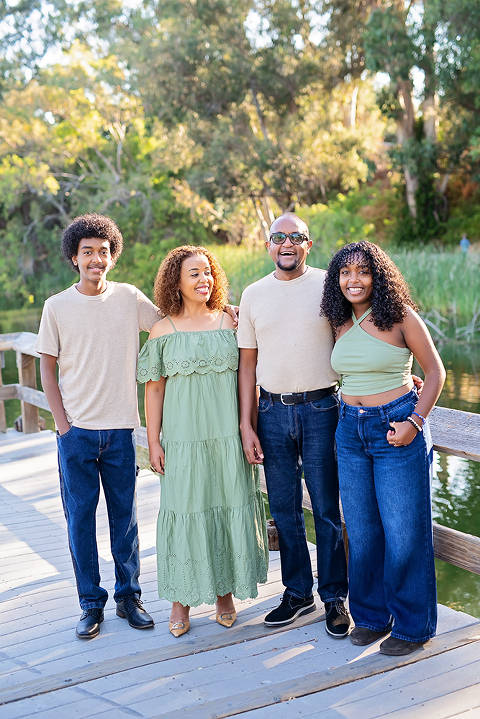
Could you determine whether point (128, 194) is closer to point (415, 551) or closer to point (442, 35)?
point (442, 35)

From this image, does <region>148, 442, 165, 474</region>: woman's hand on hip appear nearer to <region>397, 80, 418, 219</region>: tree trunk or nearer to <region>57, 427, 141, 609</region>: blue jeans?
<region>57, 427, 141, 609</region>: blue jeans

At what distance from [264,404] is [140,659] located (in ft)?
3.44

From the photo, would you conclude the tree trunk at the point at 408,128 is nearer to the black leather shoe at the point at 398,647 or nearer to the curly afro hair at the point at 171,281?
the curly afro hair at the point at 171,281

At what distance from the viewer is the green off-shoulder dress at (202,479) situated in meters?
2.83

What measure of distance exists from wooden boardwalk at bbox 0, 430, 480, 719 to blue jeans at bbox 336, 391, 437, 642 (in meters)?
0.17

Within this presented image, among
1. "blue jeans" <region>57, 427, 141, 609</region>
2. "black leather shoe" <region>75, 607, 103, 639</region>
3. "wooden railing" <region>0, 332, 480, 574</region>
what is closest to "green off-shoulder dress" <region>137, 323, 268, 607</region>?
"blue jeans" <region>57, 427, 141, 609</region>

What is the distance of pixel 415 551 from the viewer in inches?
103

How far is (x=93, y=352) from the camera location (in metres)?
2.90

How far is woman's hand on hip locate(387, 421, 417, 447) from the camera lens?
2.52 metres

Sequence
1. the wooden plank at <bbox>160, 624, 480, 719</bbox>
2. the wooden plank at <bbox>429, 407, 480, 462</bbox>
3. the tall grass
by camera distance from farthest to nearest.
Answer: the tall grass, the wooden plank at <bbox>429, 407, 480, 462</bbox>, the wooden plank at <bbox>160, 624, 480, 719</bbox>

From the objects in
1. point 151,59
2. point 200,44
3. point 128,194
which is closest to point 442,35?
point 200,44

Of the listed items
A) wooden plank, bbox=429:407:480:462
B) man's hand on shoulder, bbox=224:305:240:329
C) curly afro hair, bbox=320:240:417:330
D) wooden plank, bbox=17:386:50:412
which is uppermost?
curly afro hair, bbox=320:240:417:330

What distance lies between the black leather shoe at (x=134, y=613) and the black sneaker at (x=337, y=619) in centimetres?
70

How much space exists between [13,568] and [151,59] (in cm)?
2056
